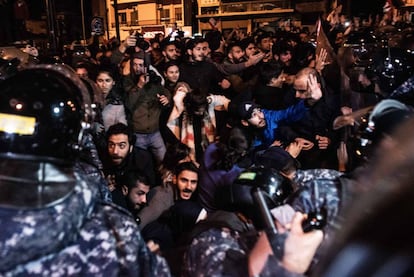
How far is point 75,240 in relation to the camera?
142 centimetres

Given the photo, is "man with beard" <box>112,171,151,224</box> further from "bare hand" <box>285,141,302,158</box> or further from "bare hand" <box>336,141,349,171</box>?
"bare hand" <box>336,141,349,171</box>

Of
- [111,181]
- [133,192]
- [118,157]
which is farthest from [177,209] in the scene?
[118,157]

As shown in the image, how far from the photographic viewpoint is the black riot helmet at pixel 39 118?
153 centimetres

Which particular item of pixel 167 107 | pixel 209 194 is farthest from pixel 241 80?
pixel 209 194

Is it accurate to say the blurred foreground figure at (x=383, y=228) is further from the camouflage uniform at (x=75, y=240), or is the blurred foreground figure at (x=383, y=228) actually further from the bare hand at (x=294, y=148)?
the bare hand at (x=294, y=148)

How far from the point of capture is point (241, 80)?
20.1 feet

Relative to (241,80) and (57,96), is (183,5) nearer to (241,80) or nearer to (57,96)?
(241,80)

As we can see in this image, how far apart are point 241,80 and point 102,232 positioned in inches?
190

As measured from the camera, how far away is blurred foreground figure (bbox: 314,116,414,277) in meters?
0.58

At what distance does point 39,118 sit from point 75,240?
16.6 inches

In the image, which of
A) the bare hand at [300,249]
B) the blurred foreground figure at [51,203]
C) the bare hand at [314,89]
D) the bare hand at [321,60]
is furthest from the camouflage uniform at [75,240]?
the bare hand at [321,60]

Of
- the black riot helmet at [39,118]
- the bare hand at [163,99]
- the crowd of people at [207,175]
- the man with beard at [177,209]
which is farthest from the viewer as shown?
the bare hand at [163,99]

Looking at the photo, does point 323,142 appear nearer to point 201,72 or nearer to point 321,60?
point 321,60

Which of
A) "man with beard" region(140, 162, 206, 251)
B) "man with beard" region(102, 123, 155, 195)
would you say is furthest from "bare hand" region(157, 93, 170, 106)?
"man with beard" region(140, 162, 206, 251)
